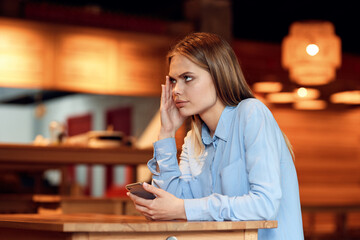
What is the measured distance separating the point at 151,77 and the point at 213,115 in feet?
16.7

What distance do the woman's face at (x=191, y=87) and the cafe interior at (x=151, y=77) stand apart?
155 centimetres

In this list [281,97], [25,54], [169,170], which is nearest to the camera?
[169,170]

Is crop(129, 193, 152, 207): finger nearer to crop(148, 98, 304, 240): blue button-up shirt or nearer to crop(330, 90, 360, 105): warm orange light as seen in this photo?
crop(148, 98, 304, 240): blue button-up shirt

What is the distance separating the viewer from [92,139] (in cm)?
592

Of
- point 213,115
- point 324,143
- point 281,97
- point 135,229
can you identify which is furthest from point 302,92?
point 135,229

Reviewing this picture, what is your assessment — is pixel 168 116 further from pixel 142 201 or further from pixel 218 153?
pixel 142 201

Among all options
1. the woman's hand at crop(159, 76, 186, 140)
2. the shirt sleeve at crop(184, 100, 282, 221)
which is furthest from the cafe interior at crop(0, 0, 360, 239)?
the shirt sleeve at crop(184, 100, 282, 221)

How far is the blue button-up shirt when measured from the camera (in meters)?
1.65

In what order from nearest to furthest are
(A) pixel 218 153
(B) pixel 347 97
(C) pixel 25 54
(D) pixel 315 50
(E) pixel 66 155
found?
(A) pixel 218 153, (E) pixel 66 155, (D) pixel 315 50, (C) pixel 25 54, (B) pixel 347 97

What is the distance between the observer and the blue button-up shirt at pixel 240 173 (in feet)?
5.40

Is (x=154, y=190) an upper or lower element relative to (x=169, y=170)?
lower

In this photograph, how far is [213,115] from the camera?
199 centimetres

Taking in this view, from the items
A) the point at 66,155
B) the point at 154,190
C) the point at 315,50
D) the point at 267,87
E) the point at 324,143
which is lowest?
the point at 154,190

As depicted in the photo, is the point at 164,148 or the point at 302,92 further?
the point at 302,92
